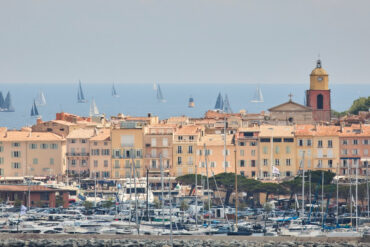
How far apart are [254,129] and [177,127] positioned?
5420mm

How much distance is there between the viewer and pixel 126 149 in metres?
88.3

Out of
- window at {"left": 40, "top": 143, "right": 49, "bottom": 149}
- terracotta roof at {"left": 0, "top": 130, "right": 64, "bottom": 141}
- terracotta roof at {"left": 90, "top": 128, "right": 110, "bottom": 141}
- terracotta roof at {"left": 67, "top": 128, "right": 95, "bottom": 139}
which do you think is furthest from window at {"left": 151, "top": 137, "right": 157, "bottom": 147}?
window at {"left": 40, "top": 143, "right": 49, "bottom": 149}

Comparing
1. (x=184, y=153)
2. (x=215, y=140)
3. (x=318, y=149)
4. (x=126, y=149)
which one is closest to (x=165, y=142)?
(x=184, y=153)

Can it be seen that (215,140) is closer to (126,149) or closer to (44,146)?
(126,149)

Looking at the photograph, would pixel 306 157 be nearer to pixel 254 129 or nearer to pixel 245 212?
pixel 254 129

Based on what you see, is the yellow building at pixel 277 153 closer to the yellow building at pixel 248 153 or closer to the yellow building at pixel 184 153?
the yellow building at pixel 248 153

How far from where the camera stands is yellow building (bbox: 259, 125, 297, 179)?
287ft

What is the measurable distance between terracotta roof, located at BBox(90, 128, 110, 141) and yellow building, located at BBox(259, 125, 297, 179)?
368 inches

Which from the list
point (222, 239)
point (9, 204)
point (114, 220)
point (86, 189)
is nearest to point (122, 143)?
point (86, 189)

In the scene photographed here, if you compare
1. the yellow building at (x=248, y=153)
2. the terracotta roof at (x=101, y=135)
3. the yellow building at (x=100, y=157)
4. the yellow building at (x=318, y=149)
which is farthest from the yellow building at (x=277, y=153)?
the terracotta roof at (x=101, y=135)

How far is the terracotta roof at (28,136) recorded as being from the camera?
89688mm

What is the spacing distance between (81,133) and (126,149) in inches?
149

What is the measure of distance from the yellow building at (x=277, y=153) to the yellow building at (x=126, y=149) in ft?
23.4

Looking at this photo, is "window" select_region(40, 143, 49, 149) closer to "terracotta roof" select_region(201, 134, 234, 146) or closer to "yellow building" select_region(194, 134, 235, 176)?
"yellow building" select_region(194, 134, 235, 176)
